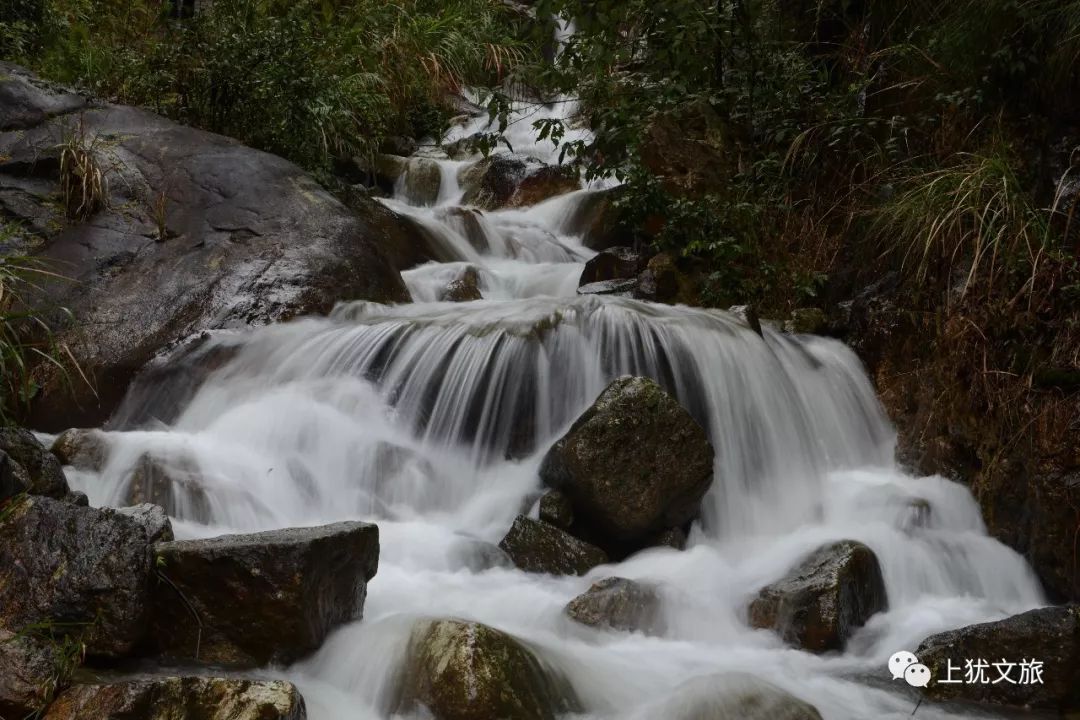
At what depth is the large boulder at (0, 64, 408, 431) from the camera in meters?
6.24

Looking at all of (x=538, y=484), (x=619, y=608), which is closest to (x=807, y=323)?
(x=538, y=484)

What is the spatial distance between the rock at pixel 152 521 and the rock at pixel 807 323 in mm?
4965

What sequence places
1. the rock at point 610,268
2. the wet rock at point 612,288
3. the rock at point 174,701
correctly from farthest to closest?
the rock at point 610,268 < the wet rock at point 612,288 < the rock at point 174,701

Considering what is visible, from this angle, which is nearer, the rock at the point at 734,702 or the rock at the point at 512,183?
the rock at the point at 734,702

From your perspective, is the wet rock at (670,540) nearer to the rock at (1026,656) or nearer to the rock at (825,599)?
the rock at (825,599)

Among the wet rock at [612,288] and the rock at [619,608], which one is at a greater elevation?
the wet rock at [612,288]

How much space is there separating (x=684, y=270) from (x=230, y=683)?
18.6 ft

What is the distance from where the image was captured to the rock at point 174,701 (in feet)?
8.76

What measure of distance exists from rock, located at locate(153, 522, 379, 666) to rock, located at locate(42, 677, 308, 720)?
513 mm

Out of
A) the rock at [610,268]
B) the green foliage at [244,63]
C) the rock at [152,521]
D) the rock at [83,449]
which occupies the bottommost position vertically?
the rock at [83,449]

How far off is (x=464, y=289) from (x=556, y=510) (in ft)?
12.1

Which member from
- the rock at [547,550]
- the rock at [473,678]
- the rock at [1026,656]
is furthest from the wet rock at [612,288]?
the rock at [473,678]

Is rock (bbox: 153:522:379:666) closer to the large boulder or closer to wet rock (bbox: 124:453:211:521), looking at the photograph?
wet rock (bbox: 124:453:211:521)

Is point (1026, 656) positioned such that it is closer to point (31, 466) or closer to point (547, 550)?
point (547, 550)
